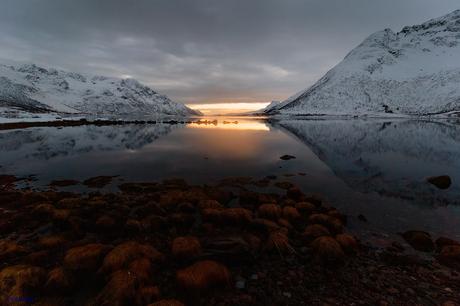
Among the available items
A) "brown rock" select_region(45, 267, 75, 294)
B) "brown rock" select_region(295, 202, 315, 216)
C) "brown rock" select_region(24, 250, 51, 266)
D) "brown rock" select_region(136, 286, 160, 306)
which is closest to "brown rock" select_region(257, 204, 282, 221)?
"brown rock" select_region(295, 202, 315, 216)

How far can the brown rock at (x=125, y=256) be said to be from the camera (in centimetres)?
928

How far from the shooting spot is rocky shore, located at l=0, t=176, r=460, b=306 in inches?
332

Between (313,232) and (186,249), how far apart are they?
19.4ft

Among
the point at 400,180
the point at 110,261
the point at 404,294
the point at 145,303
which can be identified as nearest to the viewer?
the point at 145,303

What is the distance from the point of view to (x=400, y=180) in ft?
79.9

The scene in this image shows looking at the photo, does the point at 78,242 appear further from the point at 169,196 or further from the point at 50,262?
the point at 169,196

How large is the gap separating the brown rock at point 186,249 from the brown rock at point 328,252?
4.77m

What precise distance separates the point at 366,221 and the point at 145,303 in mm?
12053

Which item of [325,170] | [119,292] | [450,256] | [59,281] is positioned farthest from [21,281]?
[325,170]

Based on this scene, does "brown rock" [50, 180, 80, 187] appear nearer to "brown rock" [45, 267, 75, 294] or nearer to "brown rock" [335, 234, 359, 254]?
"brown rock" [45, 267, 75, 294]

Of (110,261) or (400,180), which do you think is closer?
(110,261)

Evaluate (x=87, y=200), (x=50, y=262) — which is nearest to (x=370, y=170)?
(x=87, y=200)

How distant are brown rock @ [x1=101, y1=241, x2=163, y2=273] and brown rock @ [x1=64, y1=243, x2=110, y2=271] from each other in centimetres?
45

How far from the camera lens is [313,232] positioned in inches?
490
